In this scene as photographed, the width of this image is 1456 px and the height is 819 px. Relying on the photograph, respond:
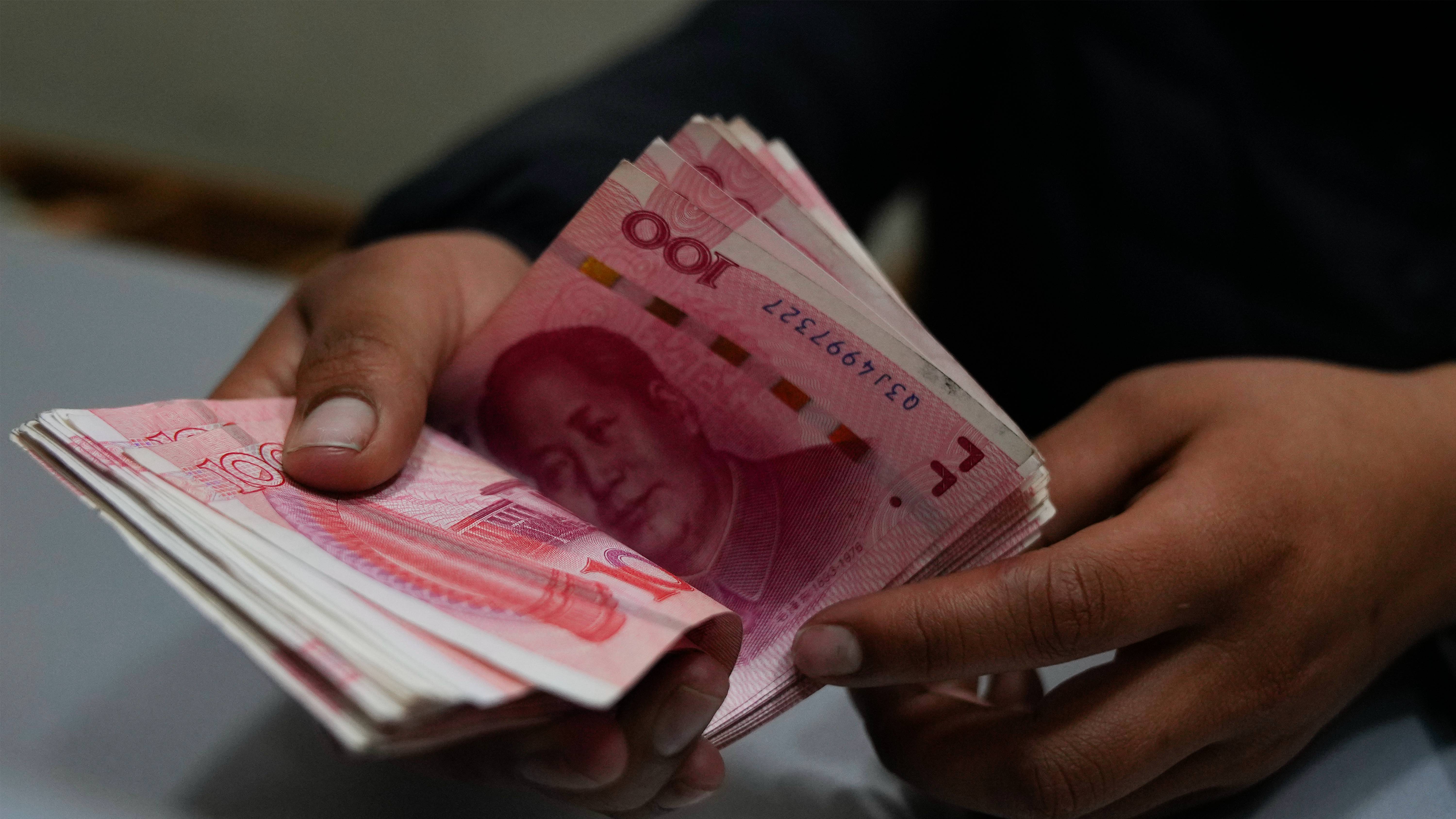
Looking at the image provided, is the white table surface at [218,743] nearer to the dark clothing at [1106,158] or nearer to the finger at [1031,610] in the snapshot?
the finger at [1031,610]

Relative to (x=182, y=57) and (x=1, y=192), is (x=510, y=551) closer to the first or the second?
(x=1, y=192)

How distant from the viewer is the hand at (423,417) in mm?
380

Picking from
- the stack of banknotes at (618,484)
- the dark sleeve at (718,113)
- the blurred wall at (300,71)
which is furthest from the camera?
the blurred wall at (300,71)

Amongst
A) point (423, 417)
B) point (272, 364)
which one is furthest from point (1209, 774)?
point (272, 364)

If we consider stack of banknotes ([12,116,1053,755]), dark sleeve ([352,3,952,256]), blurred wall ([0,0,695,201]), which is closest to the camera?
stack of banknotes ([12,116,1053,755])

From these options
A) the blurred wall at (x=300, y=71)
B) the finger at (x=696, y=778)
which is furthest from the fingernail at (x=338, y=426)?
the blurred wall at (x=300, y=71)

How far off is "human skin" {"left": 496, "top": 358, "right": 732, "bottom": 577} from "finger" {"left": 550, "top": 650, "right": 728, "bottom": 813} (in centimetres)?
12

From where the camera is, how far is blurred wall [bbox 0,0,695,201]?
79.8 inches

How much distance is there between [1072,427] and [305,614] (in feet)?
1.29

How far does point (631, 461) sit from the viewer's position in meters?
0.53

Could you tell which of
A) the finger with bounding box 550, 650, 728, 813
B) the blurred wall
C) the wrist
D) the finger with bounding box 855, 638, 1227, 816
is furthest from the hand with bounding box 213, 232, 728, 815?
the blurred wall

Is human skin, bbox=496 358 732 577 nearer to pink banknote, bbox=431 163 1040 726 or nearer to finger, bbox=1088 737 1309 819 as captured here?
pink banknote, bbox=431 163 1040 726

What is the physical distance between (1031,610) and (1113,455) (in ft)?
0.44

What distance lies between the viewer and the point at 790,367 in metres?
0.48
